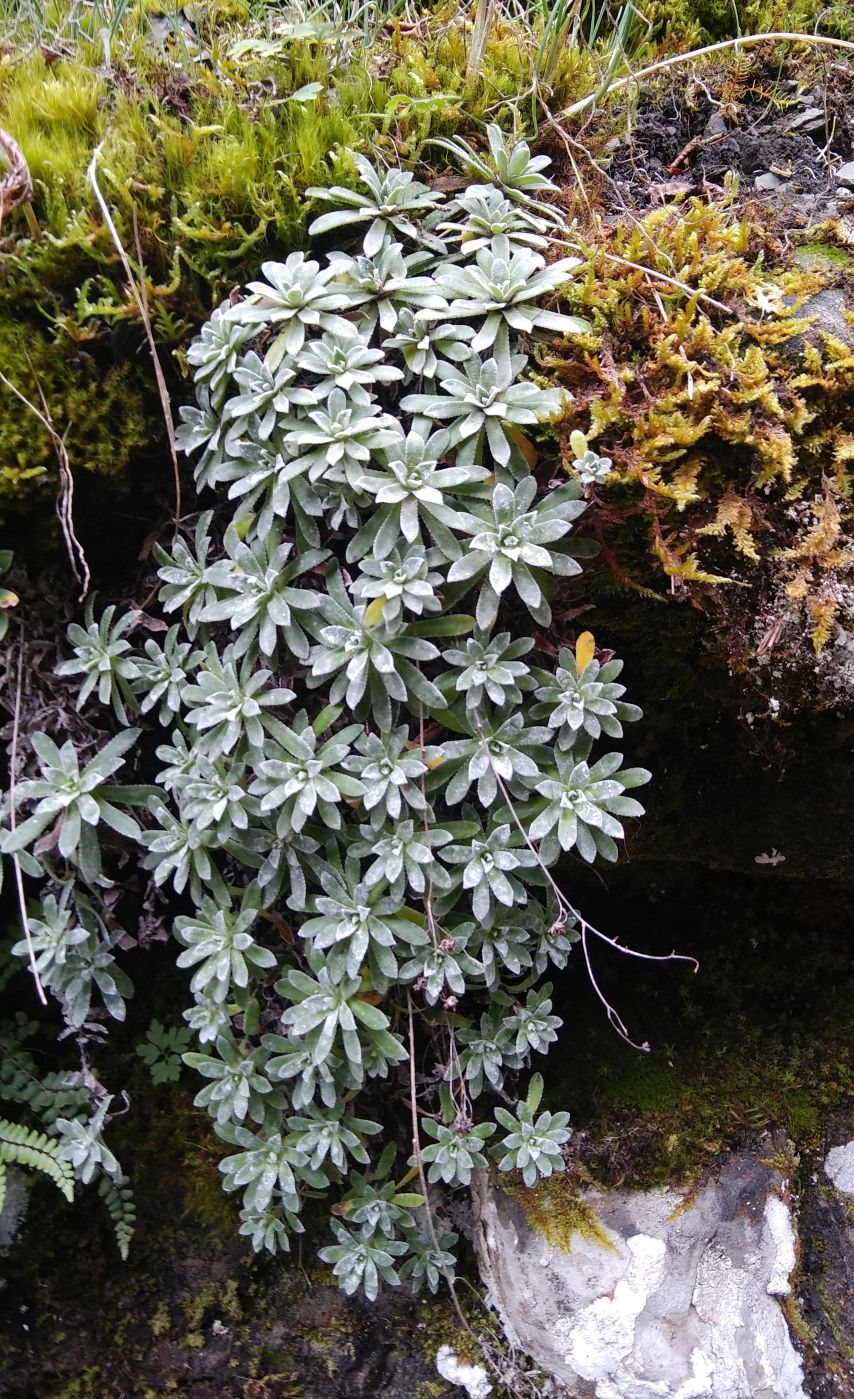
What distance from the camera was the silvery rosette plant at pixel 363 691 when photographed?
180 cm

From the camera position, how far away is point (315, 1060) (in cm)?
187

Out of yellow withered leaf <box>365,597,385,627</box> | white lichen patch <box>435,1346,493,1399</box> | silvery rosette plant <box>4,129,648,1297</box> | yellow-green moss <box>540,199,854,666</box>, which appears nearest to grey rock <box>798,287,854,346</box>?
yellow-green moss <box>540,199,854,666</box>

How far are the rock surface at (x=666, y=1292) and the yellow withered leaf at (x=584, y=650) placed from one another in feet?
5.04

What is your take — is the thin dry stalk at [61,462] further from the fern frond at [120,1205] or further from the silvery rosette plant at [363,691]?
the fern frond at [120,1205]

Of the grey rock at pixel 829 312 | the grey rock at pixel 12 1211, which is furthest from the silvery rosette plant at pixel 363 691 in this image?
the grey rock at pixel 12 1211

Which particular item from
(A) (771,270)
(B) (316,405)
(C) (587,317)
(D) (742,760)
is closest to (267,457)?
(B) (316,405)

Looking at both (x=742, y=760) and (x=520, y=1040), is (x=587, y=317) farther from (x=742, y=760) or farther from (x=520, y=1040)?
(x=520, y=1040)

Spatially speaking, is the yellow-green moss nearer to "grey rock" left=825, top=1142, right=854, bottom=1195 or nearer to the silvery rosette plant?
the silvery rosette plant

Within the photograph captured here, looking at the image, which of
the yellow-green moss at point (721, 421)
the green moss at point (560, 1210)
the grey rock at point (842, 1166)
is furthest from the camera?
the grey rock at point (842, 1166)

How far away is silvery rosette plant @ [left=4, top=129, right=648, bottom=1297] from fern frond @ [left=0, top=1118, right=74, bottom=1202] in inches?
12.6

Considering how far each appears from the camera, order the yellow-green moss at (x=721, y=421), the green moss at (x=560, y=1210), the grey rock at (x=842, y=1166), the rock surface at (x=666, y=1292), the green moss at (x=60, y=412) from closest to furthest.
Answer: the yellow-green moss at (x=721, y=421) → the green moss at (x=60, y=412) → the rock surface at (x=666, y=1292) → the green moss at (x=560, y=1210) → the grey rock at (x=842, y=1166)

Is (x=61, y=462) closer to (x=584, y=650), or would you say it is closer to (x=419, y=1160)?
(x=584, y=650)

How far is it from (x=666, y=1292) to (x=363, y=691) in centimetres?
181

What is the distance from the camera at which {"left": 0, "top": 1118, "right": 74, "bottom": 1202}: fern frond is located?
205 cm
